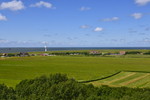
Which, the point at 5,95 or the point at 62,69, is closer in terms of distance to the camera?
the point at 5,95

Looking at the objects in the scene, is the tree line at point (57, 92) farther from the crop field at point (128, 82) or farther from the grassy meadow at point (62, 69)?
the grassy meadow at point (62, 69)

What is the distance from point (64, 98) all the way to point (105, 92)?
6.81 meters

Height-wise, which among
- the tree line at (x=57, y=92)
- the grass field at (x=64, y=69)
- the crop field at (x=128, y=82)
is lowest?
the crop field at (x=128, y=82)

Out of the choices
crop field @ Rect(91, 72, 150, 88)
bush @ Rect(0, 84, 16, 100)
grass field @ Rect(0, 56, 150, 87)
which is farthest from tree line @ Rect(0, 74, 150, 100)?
grass field @ Rect(0, 56, 150, 87)

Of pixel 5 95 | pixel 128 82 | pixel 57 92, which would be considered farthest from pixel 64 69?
pixel 5 95

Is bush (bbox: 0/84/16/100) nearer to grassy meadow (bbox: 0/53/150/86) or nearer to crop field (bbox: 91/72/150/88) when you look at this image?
grassy meadow (bbox: 0/53/150/86)

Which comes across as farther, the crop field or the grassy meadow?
the grassy meadow

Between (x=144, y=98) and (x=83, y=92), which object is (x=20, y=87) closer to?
(x=83, y=92)

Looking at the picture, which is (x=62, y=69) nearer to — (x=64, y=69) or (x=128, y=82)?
(x=64, y=69)

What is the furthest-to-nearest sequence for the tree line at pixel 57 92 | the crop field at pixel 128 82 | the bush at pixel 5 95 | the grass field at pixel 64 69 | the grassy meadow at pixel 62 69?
the grassy meadow at pixel 62 69
the grass field at pixel 64 69
the crop field at pixel 128 82
the tree line at pixel 57 92
the bush at pixel 5 95

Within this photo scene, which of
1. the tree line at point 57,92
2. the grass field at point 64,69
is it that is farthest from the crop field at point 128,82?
the tree line at point 57,92

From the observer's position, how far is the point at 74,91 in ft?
88.3

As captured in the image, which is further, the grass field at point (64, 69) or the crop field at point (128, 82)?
the grass field at point (64, 69)

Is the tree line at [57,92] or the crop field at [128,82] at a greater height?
the tree line at [57,92]
